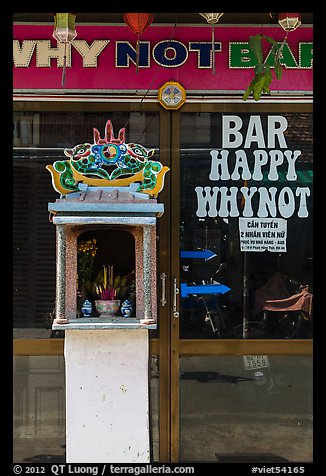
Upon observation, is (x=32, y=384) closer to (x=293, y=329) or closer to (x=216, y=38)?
(x=293, y=329)

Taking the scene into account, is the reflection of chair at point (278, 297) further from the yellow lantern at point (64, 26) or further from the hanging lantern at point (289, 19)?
the yellow lantern at point (64, 26)

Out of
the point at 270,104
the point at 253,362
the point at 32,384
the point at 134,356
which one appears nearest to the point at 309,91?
the point at 270,104

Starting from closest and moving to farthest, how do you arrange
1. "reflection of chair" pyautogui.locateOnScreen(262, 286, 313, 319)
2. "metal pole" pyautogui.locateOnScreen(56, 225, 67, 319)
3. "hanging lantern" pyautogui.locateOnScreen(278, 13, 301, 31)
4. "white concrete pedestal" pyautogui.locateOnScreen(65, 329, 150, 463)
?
"metal pole" pyautogui.locateOnScreen(56, 225, 67, 319), "white concrete pedestal" pyautogui.locateOnScreen(65, 329, 150, 463), "hanging lantern" pyautogui.locateOnScreen(278, 13, 301, 31), "reflection of chair" pyautogui.locateOnScreen(262, 286, 313, 319)

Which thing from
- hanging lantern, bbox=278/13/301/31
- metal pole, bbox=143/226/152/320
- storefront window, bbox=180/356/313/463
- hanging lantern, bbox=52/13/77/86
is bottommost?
storefront window, bbox=180/356/313/463

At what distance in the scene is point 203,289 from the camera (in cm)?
467

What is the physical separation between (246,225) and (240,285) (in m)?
0.48

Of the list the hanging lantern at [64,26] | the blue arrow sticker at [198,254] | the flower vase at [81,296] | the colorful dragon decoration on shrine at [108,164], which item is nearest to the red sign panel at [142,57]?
the hanging lantern at [64,26]

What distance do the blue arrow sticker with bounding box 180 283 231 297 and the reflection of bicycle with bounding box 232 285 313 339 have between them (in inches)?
12.3

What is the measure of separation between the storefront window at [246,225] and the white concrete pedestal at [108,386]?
1024mm

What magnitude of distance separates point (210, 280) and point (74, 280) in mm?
1362

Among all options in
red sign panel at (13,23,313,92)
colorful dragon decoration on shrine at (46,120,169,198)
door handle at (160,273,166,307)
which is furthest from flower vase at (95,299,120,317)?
red sign panel at (13,23,313,92)

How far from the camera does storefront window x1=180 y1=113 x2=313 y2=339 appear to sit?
466cm

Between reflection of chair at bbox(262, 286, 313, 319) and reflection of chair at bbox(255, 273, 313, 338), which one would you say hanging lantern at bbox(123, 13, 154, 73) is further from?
reflection of chair at bbox(262, 286, 313, 319)

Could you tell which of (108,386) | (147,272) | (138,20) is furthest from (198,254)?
(138,20)
